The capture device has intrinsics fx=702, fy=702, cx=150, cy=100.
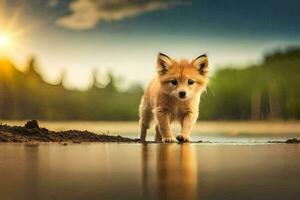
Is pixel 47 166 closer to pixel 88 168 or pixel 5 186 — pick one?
pixel 88 168

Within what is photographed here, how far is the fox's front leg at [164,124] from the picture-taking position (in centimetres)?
764

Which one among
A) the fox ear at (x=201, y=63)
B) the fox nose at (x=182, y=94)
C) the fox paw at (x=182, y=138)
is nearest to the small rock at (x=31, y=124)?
the fox paw at (x=182, y=138)

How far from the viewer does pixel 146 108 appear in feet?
28.8

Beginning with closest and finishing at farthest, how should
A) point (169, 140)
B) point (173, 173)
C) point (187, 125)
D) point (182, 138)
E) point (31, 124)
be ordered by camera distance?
point (173, 173)
point (169, 140)
point (182, 138)
point (187, 125)
point (31, 124)

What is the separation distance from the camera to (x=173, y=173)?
15.7 ft

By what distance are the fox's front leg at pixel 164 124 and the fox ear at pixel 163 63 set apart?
452 millimetres

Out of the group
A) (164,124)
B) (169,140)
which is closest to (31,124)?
(164,124)

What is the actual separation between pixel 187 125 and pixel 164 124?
0.89ft

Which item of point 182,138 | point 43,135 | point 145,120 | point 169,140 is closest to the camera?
point 169,140

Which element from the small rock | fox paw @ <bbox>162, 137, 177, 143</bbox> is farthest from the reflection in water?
the small rock

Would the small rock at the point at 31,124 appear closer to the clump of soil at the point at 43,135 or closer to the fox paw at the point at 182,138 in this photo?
the clump of soil at the point at 43,135

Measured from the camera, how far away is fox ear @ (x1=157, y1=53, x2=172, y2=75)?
7887mm

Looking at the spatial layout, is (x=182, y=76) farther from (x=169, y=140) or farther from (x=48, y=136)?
(x=48, y=136)

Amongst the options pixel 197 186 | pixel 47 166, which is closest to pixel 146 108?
pixel 47 166
